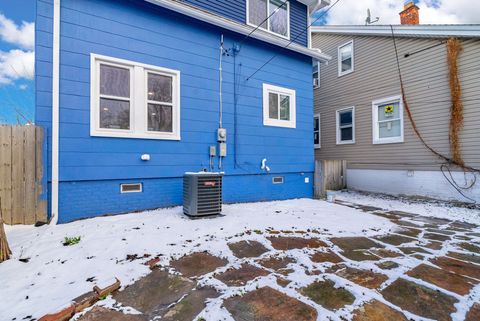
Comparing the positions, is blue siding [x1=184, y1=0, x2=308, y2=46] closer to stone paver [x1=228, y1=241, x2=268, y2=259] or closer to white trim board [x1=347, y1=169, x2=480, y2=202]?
white trim board [x1=347, y1=169, x2=480, y2=202]

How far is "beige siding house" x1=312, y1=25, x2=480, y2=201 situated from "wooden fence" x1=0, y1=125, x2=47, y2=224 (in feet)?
29.5

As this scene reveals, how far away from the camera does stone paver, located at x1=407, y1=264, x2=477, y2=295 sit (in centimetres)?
214

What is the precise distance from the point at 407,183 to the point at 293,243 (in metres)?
6.13

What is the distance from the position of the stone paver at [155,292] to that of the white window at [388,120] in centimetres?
802

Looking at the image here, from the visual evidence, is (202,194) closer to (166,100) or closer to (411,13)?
(166,100)

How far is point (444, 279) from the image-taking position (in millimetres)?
2316

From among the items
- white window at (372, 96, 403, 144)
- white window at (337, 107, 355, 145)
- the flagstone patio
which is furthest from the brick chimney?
the flagstone patio

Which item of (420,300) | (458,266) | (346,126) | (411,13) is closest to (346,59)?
(411,13)

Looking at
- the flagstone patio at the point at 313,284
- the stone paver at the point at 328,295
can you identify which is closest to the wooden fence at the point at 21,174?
the flagstone patio at the point at 313,284

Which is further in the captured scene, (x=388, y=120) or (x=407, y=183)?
(x=388, y=120)

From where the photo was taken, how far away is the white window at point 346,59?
9.12 m

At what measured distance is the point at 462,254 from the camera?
118 inches

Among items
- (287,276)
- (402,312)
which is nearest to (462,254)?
(402,312)

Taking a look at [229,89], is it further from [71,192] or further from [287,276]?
[287,276]
